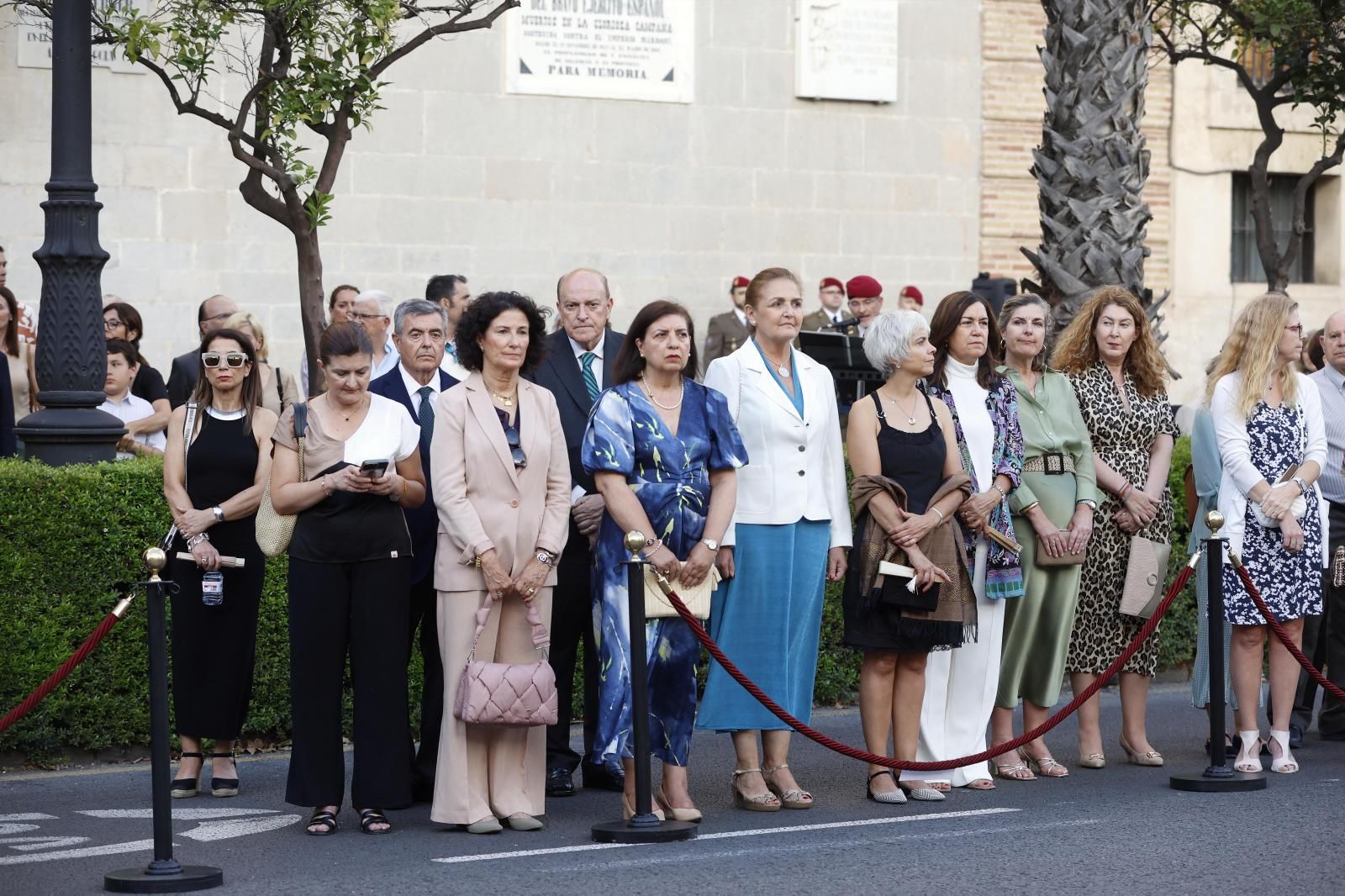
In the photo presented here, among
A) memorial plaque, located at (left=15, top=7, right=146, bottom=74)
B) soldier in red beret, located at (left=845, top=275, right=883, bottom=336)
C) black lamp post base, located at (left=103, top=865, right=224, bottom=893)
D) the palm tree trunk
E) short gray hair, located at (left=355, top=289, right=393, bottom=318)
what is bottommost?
black lamp post base, located at (left=103, top=865, right=224, bottom=893)

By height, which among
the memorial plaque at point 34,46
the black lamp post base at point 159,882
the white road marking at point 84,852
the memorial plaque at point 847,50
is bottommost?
the white road marking at point 84,852

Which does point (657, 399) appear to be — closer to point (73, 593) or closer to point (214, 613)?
point (214, 613)

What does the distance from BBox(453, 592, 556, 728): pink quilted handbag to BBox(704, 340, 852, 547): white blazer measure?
1.11 m

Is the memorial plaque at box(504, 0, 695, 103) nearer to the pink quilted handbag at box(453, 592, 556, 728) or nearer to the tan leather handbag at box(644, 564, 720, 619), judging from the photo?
the tan leather handbag at box(644, 564, 720, 619)

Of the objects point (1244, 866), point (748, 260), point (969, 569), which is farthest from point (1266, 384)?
point (748, 260)

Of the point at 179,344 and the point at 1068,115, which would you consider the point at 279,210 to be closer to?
the point at 1068,115

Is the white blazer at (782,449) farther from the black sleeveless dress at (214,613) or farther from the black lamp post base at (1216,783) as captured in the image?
the black sleeveless dress at (214,613)

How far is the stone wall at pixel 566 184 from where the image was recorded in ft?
58.1

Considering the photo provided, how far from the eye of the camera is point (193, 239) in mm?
17953

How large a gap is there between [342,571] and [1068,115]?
710 centimetres

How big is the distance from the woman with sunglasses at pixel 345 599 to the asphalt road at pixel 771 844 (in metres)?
0.22

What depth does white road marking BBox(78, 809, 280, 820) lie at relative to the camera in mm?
8305

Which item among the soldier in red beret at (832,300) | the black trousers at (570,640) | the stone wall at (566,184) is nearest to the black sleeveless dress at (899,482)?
the black trousers at (570,640)

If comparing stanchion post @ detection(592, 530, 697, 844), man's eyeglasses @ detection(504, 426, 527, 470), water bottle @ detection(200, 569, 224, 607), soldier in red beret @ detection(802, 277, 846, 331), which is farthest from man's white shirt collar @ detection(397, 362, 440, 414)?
soldier in red beret @ detection(802, 277, 846, 331)
